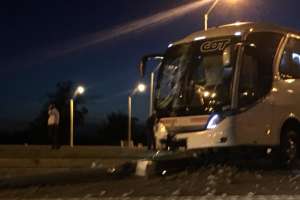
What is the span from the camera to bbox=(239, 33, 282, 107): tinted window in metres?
17.1

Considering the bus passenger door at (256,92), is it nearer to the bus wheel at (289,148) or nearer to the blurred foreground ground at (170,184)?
the bus wheel at (289,148)

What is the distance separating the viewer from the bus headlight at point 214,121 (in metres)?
16.9

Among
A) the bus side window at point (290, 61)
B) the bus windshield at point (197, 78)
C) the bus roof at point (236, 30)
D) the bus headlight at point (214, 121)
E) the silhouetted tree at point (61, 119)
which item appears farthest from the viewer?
the silhouetted tree at point (61, 119)

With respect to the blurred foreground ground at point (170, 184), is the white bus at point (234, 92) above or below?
above

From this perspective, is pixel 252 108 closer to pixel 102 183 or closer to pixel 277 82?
pixel 277 82

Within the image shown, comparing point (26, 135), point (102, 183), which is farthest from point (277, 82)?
point (26, 135)

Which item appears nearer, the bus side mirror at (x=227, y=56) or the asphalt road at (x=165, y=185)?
the asphalt road at (x=165, y=185)

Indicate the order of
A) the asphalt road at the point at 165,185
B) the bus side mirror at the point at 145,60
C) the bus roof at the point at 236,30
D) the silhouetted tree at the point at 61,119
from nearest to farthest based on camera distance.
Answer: the asphalt road at the point at 165,185, the bus roof at the point at 236,30, the bus side mirror at the point at 145,60, the silhouetted tree at the point at 61,119

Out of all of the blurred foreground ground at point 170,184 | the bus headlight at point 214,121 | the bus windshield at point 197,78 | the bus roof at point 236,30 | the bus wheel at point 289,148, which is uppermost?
the bus roof at point 236,30

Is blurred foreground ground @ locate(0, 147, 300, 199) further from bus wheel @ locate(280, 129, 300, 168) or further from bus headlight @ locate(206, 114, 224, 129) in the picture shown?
bus headlight @ locate(206, 114, 224, 129)

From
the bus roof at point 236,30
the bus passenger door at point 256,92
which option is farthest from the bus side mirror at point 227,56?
the bus roof at point 236,30

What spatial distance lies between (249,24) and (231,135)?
9.39 feet

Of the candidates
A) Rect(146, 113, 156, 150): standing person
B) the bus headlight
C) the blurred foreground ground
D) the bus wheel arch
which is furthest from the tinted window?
Rect(146, 113, 156, 150): standing person

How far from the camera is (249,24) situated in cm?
1784
